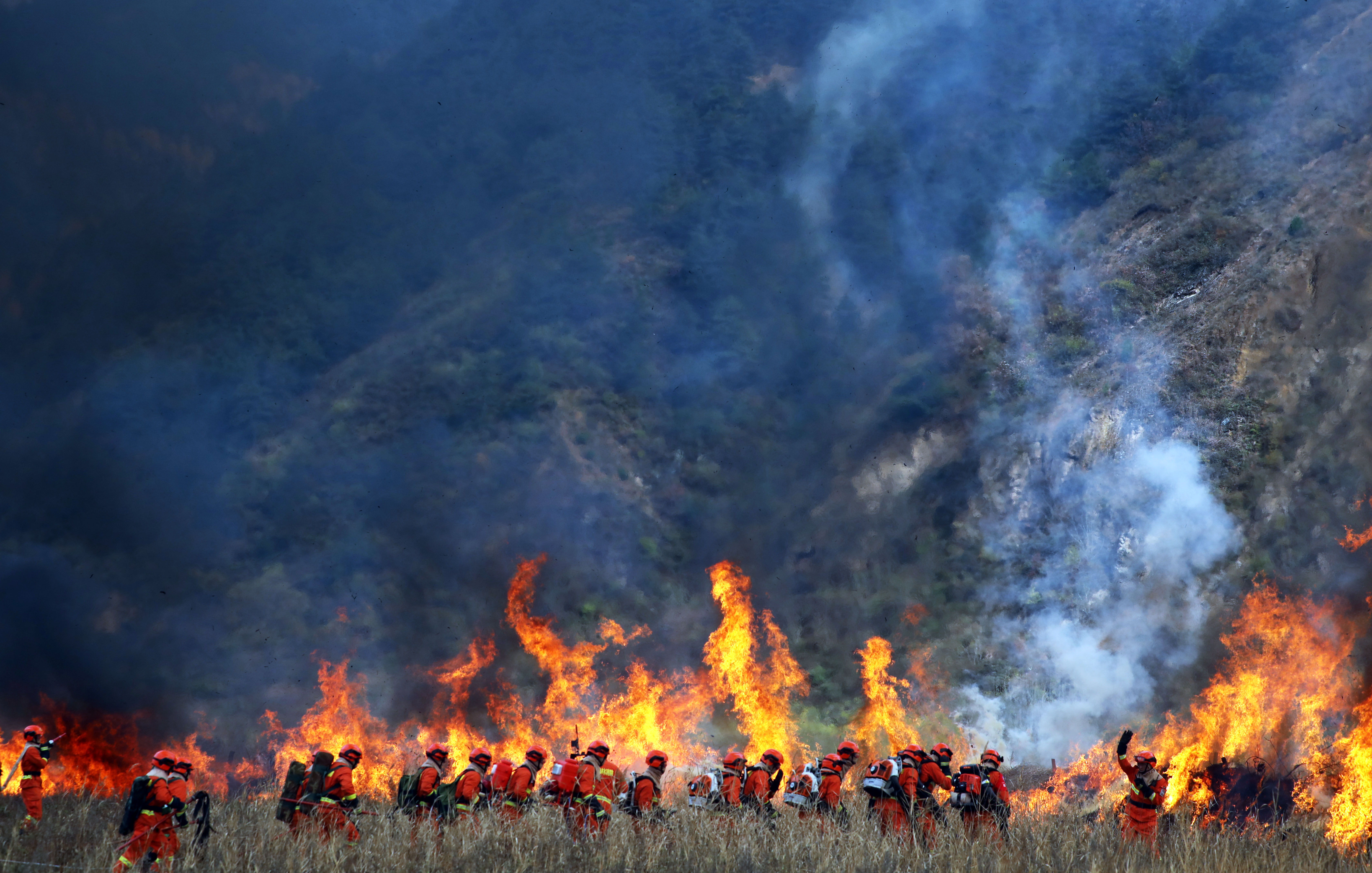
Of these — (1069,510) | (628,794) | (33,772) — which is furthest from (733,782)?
(1069,510)

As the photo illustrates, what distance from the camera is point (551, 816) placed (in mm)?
12680

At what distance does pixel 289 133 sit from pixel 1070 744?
4435cm

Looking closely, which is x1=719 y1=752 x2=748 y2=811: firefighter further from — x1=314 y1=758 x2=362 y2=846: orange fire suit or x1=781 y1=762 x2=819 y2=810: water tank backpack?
x1=314 y1=758 x2=362 y2=846: orange fire suit

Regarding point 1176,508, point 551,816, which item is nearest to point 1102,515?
point 1176,508

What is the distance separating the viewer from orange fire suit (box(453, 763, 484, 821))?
13594mm

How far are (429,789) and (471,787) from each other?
2.14 feet

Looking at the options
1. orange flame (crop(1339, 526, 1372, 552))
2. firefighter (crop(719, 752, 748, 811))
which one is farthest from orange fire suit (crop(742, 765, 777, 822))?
orange flame (crop(1339, 526, 1372, 552))

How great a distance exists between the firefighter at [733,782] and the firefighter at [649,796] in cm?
93

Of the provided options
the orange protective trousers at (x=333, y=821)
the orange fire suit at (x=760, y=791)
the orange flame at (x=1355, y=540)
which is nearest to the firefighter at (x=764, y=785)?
the orange fire suit at (x=760, y=791)

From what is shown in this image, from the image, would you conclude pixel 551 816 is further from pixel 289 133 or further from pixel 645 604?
pixel 289 133

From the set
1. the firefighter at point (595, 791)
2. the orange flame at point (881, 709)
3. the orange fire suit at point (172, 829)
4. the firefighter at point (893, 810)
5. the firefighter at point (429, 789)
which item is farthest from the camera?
the orange flame at point (881, 709)

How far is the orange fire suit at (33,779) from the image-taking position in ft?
50.8

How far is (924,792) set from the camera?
13.6 meters

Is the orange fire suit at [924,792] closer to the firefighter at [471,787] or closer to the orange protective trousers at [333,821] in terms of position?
the firefighter at [471,787]
